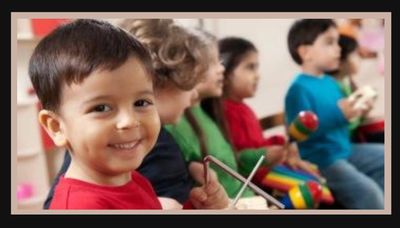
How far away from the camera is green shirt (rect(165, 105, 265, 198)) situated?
77 cm

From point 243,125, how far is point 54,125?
12.8 inches

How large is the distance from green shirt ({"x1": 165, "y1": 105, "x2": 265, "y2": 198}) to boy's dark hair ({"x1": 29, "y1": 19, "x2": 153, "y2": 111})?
0.47ft

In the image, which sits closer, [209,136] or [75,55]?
[75,55]

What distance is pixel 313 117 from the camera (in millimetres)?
912

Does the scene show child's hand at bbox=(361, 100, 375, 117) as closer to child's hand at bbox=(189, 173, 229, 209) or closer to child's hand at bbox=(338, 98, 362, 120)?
child's hand at bbox=(338, 98, 362, 120)

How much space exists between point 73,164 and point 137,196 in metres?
0.08

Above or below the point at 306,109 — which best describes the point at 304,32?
above

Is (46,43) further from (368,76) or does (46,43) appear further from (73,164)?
(368,76)

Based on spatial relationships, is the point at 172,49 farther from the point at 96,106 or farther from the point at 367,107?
the point at 367,107

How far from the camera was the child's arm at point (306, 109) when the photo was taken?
2.94ft

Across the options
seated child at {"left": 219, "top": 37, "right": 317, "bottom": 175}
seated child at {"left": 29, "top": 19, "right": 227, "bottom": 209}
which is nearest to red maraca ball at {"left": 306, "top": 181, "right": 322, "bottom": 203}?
seated child at {"left": 219, "top": 37, "right": 317, "bottom": 175}

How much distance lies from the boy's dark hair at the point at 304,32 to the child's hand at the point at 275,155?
0.44 ft

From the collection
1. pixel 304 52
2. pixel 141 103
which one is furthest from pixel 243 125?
pixel 141 103

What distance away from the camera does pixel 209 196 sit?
30.0 inches
